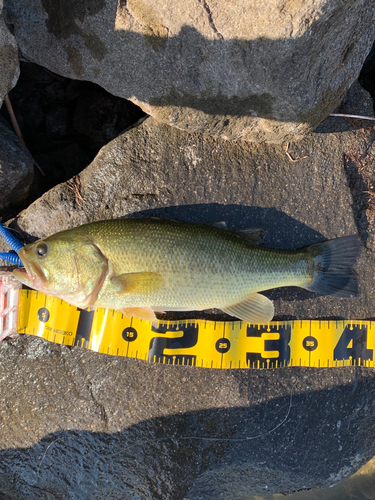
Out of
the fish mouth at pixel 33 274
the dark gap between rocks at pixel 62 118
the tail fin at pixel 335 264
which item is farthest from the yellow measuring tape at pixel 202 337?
the dark gap between rocks at pixel 62 118

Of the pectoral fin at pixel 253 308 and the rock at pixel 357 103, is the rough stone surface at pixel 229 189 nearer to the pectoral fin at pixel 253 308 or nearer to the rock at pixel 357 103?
the rock at pixel 357 103

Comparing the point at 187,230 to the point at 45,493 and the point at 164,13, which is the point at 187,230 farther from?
the point at 45,493

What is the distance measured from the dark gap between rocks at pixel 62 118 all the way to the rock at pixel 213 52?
82 cm

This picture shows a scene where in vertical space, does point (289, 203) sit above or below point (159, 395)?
above

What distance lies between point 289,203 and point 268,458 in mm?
2543

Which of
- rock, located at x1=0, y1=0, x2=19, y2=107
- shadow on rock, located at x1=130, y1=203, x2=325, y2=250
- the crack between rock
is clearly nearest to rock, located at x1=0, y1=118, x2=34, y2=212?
rock, located at x1=0, y1=0, x2=19, y2=107

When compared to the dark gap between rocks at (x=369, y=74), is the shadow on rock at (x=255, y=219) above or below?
below

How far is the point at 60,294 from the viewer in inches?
114

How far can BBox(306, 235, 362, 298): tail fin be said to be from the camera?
3209mm

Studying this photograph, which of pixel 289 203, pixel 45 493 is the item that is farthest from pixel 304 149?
pixel 45 493

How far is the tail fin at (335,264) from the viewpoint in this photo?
126 inches

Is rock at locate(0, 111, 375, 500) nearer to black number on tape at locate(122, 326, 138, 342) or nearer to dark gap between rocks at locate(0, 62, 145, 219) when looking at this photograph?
black number on tape at locate(122, 326, 138, 342)

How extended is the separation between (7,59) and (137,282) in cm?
202

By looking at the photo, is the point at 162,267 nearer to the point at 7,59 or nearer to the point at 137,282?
the point at 137,282
